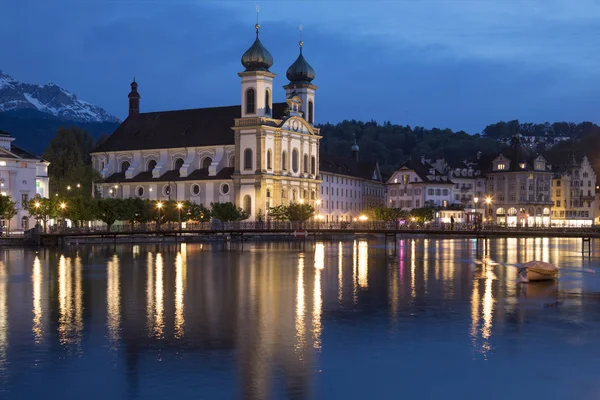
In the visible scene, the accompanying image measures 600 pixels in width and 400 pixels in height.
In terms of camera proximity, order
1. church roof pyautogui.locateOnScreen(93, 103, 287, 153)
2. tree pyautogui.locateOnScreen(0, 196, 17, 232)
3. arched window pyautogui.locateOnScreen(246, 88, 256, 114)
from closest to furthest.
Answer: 1. tree pyautogui.locateOnScreen(0, 196, 17, 232)
2. arched window pyautogui.locateOnScreen(246, 88, 256, 114)
3. church roof pyautogui.locateOnScreen(93, 103, 287, 153)

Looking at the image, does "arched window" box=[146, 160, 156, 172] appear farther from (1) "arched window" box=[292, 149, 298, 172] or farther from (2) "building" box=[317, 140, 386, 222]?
(2) "building" box=[317, 140, 386, 222]

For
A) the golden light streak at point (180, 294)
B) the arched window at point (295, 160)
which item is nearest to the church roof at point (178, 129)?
the arched window at point (295, 160)

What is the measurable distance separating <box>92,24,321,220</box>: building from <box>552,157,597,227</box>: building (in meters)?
57.0

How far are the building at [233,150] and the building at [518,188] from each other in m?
43.1

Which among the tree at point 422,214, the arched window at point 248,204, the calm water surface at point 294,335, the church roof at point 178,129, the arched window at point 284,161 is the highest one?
the church roof at point 178,129

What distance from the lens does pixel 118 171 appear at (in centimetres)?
14050

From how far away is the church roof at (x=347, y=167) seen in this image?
14700 cm

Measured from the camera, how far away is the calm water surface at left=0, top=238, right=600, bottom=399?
26.1 metres

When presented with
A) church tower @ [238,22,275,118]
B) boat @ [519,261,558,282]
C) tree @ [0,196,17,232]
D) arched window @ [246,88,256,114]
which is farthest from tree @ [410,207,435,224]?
boat @ [519,261,558,282]

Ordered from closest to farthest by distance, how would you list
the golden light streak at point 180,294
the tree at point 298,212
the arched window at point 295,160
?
the golden light streak at point 180,294
the tree at point 298,212
the arched window at point 295,160

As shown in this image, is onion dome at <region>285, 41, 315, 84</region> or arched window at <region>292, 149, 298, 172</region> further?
onion dome at <region>285, 41, 315, 84</region>

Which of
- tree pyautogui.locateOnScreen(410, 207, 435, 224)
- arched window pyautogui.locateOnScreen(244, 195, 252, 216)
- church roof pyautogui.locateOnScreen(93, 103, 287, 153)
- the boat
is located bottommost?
the boat

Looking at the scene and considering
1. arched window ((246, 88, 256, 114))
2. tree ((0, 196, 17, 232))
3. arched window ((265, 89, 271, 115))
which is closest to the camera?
tree ((0, 196, 17, 232))

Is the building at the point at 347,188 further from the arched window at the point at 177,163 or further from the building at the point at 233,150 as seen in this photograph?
the arched window at the point at 177,163
